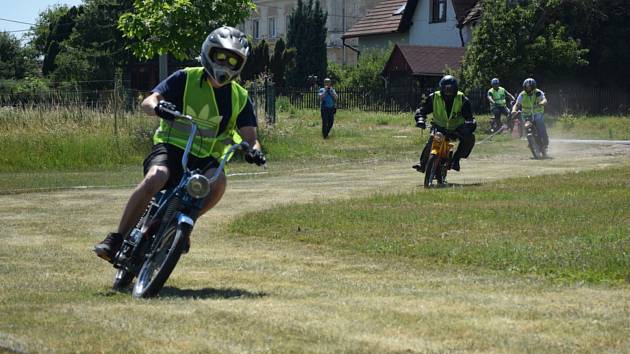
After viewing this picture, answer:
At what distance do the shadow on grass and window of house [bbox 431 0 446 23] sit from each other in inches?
2230

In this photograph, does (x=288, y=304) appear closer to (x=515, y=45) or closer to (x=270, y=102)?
(x=270, y=102)

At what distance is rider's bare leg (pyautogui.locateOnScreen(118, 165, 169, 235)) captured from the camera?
8.89 m

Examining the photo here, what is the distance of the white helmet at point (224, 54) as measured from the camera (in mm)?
8961

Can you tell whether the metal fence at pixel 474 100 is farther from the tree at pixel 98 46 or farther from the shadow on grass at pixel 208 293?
the shadow on grass at pixel 208 293

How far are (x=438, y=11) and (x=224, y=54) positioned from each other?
57400 millimetres

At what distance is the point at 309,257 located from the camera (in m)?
11.7

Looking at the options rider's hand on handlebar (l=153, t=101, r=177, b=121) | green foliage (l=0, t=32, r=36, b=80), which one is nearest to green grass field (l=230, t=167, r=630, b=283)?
rider's hand on handlebar (l=153, t=101, r=177, b=121)

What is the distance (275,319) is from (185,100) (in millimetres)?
2430

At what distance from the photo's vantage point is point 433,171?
19.6 meters

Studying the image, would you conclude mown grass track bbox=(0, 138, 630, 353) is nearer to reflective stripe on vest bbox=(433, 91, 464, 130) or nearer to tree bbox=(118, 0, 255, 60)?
reflective stripe on vest bbox=(433, 91, 464, 130)

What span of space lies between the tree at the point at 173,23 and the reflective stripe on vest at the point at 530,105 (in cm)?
729

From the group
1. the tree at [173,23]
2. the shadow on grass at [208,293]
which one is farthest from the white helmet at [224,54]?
the tree at [173,23]

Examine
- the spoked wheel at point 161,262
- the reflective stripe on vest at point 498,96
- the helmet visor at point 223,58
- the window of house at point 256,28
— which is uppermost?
the window of house at point 256,28

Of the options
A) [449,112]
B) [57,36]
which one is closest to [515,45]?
[449,112]
